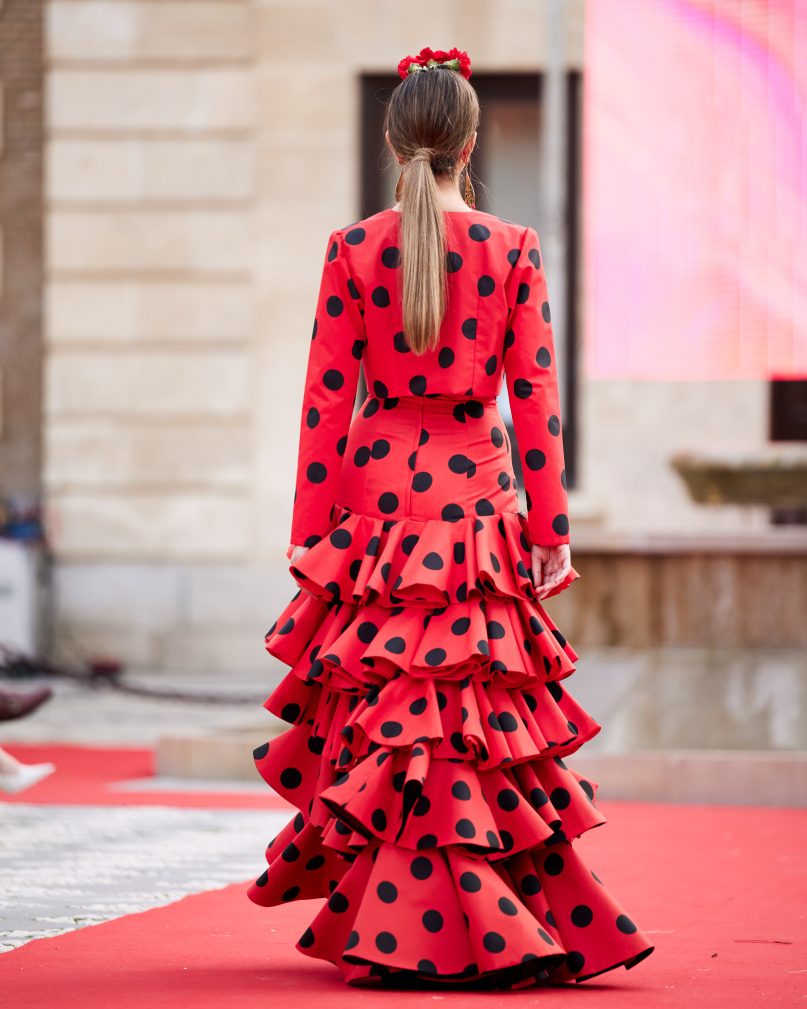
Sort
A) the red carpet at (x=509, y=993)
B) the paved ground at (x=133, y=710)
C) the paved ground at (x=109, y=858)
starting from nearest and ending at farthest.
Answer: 1. the red carpet at (x=509, y=993)
2. the paved ground at (x=109, y=858)
3. the paved ground at (x=133, y=710)

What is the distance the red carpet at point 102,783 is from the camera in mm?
7441

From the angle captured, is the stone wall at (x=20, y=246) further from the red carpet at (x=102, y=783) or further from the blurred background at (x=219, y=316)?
the red carpet at (x=102, y=783)

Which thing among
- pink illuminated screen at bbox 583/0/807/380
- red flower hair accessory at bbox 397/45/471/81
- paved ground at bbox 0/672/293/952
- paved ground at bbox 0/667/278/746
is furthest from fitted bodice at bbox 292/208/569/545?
pink illuminated screen at bbox 583/0/807/380

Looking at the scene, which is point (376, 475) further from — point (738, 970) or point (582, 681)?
point (582, 681)

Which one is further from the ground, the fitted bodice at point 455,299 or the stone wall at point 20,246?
the stone wall at point 20,246

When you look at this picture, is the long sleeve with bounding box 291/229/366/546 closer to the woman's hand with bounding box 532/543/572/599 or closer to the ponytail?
the ponytail

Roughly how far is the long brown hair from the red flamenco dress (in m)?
0.06

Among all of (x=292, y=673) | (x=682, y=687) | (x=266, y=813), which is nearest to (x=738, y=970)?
(x=292, y=673)

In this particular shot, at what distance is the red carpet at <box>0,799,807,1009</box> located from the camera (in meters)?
3.75

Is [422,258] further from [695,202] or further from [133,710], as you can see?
[133,710]

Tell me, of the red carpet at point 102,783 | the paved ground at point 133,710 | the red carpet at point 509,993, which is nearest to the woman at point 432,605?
the red carpet at point 509,993

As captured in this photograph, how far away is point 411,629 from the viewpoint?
4.04 m

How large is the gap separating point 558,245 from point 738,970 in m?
9.66

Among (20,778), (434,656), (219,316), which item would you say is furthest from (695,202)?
(434,656)
